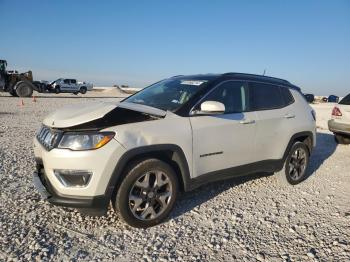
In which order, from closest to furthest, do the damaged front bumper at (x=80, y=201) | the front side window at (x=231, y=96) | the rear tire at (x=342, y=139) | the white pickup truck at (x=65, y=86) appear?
the damaged front bumper at (x=80, y=201)
the front side window at (x=231, y=96)
the rear tire at (x=342, y=139)
the white pickup truck at (x=65, y=86)

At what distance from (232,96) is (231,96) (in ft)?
0.06

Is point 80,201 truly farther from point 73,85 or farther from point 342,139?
point 73,85

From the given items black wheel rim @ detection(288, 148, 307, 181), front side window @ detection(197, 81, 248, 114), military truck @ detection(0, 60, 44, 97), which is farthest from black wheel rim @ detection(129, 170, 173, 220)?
military truck @ detection(0, 60, 44, 97)

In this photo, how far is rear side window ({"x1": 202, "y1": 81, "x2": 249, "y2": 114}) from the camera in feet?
14.6

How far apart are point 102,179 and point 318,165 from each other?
5.20 metres

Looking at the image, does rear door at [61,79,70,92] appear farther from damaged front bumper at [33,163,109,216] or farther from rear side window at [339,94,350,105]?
damaged front bumper at [33,163,109,216]

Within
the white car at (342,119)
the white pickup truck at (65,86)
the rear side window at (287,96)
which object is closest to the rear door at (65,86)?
the white pickup truck at (65,86)

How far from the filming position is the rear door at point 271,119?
4883 mm

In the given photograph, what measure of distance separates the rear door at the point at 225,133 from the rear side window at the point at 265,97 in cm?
16

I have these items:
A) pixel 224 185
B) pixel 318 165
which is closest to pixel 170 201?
pixel 224 185

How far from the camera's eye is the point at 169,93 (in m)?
4.64

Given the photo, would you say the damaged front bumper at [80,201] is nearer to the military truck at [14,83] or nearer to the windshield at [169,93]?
the windshield at [169,93]

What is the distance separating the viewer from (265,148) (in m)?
4.96

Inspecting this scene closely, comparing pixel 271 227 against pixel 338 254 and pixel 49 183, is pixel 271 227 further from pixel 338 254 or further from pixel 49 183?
pixel 49 183
